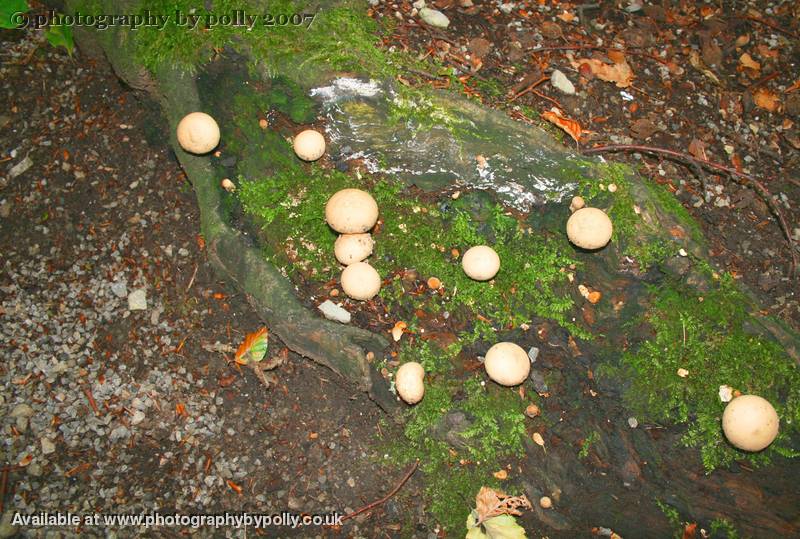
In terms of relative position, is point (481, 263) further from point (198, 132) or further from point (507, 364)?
point (198, 132)

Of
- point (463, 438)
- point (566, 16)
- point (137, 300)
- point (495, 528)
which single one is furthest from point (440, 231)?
point (566, 16)

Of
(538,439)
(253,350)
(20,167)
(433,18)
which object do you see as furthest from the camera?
(433,18)

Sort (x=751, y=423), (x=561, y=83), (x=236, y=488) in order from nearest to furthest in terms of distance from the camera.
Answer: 1. (x=751, y=423)
2. (x=236, y=488)
3. (x=561, y=83)

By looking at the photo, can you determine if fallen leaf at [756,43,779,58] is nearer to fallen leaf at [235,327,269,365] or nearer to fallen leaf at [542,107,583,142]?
fallen leaf at [542,107,583,142]

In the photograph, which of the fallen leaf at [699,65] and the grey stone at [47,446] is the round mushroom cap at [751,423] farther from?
the grey stone at [47,446]

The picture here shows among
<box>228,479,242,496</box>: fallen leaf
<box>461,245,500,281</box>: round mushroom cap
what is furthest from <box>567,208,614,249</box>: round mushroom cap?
<box>228,479,242,496</box>: fallen leaf

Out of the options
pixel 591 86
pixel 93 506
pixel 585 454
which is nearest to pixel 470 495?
pixel 585 454
